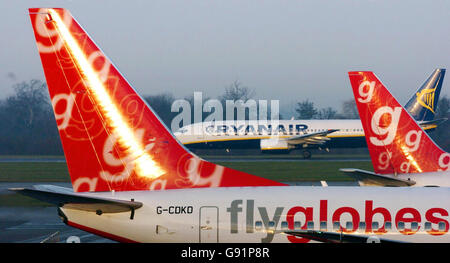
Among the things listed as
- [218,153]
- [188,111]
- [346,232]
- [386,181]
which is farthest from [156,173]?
[188,111]

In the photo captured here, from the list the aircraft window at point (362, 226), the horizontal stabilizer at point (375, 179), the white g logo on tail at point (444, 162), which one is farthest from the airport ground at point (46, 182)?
the white g logo on tail at point (444, 162)

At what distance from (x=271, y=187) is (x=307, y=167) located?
40104 mm

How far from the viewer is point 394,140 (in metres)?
19.7

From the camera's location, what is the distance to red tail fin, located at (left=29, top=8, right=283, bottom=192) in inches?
514

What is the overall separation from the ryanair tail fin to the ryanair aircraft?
8.81 m

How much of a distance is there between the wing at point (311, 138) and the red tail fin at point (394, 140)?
151 ft

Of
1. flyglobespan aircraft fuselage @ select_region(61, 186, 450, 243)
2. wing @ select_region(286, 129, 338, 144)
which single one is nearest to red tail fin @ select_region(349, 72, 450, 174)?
flyglobespan aircraft fuselage @ select_region(61, 186, 450, 243)

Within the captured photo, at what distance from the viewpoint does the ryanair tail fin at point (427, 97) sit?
4069cm

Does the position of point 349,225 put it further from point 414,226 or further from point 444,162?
point 444,162

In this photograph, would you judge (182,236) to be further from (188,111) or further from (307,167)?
(188,111)

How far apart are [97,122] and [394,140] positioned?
410 inches

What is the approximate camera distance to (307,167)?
Result: 172ft

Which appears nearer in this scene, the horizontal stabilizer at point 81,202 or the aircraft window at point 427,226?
the horizontal stabilizer at point 81,202

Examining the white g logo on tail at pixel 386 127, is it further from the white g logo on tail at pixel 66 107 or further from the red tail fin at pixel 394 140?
the white g logo on tail at pixel 66 107
